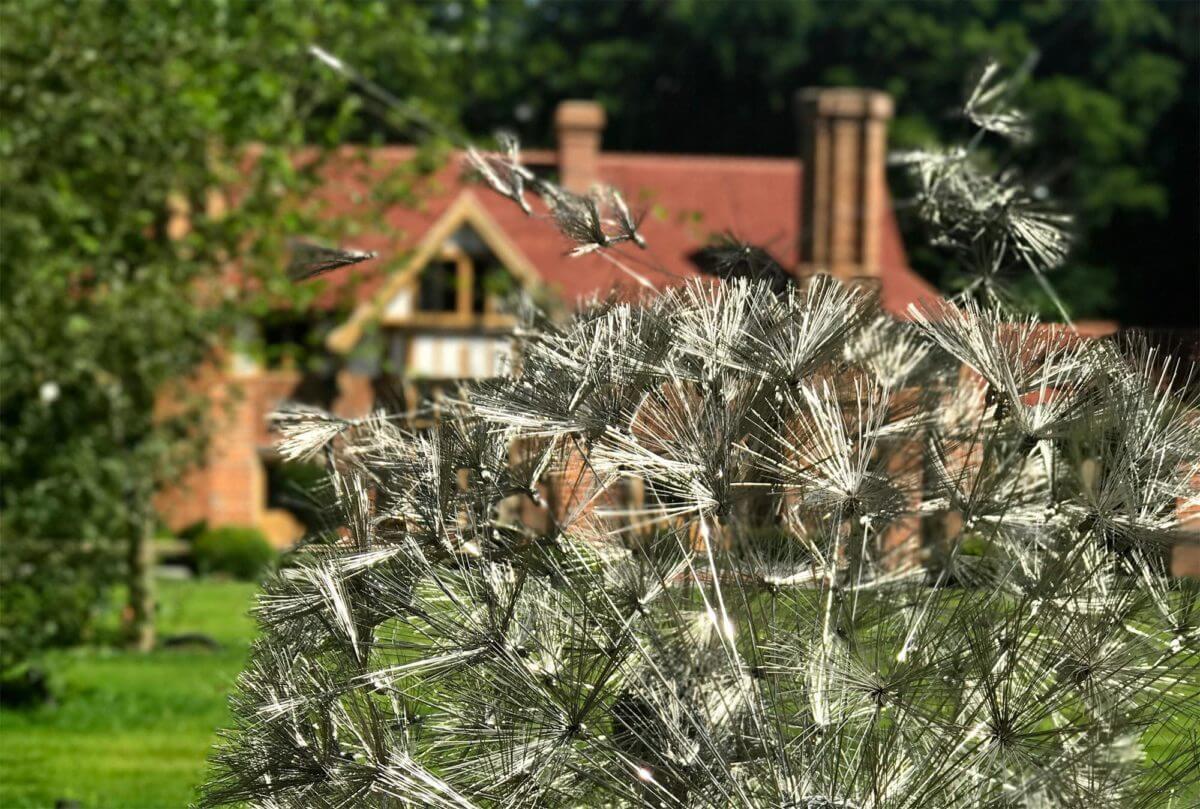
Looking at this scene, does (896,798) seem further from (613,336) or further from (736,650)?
(613,336)

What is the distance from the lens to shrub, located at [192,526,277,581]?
27625mm

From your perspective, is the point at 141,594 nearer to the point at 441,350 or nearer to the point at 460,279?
the point at 460,279

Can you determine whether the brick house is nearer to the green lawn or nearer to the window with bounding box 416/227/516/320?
the window with bounding box 416/227/516/320

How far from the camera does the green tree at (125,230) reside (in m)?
11.4

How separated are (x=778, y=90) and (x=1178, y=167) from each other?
10.9 meters

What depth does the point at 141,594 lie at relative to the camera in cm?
1491

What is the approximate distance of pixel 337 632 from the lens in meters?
4.46

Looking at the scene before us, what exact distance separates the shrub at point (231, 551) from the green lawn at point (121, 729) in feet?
43.4

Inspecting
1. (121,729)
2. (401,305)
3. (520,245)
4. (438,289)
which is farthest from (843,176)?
(121,729)

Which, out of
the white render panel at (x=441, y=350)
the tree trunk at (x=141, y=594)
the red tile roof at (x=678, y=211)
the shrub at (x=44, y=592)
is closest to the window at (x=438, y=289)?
the red tile roof at (x=678, y=211)

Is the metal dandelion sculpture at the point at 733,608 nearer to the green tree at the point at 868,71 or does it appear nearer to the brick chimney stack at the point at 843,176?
the brick chimney stack at the point at 843,176

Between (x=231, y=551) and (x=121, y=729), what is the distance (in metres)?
18.4

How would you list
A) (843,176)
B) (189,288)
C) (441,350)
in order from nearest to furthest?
(189,288)
(843,176)
(441,350)

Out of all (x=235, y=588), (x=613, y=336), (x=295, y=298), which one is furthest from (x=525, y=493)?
(x=235, y=588)
